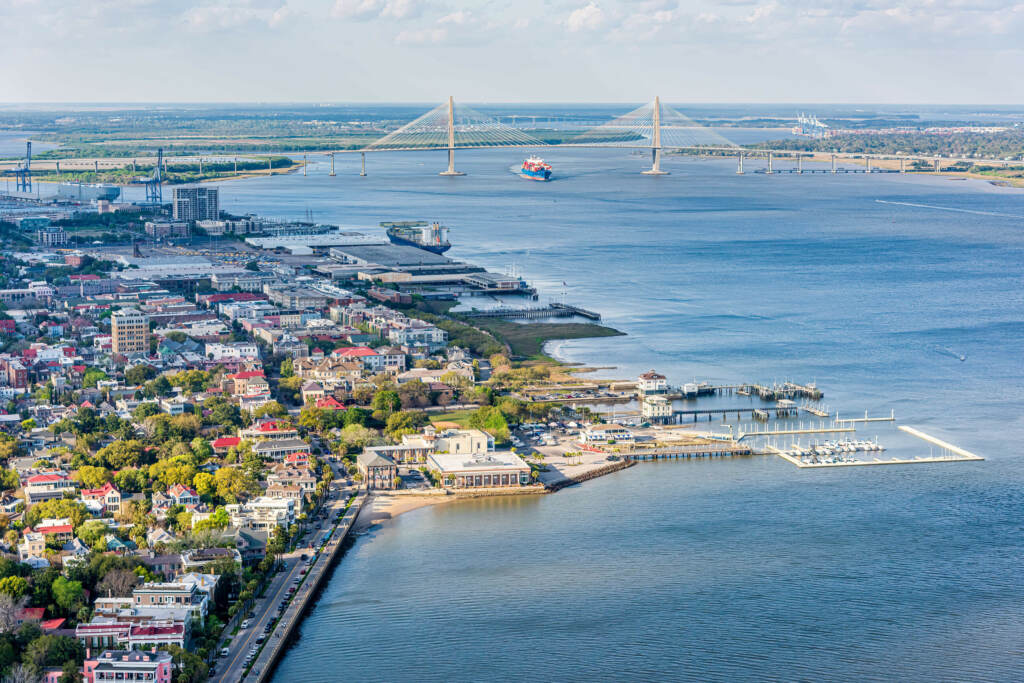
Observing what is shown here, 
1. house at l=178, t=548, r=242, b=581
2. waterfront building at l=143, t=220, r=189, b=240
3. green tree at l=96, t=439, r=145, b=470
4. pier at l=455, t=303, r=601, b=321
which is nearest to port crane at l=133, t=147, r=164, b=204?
waterfront building at l=143, t=220, r=189, b=240

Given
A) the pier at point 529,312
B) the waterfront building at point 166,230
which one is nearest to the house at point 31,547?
the pier at point 529,312

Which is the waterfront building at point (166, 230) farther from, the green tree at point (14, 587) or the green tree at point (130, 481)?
the green tree at point (14, 587)

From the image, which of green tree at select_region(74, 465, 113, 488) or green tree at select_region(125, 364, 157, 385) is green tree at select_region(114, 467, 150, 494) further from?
green tree at select_region(125, 364, 157, 385)

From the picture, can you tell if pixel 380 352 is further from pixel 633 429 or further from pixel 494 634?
pixel 494 634

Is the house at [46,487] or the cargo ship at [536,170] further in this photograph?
the cargo ship at [536,170]

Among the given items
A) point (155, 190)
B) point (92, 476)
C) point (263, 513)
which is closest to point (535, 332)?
point (92, 476)

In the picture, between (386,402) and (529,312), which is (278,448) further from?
(529,312)
